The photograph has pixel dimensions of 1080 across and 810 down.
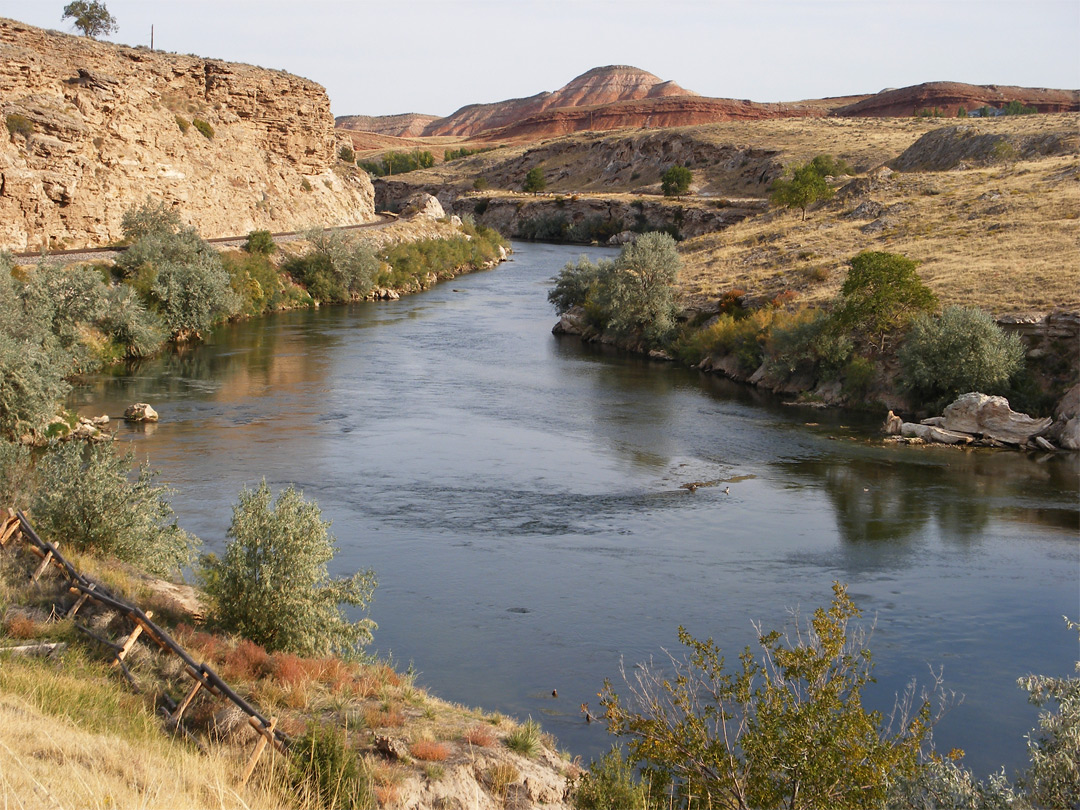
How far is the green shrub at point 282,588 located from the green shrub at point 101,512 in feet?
5.60

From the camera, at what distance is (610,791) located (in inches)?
337

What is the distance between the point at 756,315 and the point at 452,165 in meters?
107

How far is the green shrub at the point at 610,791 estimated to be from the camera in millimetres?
8379

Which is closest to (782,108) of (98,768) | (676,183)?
(676,183)

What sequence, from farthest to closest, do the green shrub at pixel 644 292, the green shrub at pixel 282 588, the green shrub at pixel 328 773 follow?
the green shrub at pixel 644 292
the green shrub at pixel 282 588
the green shrub at pixel 328 773

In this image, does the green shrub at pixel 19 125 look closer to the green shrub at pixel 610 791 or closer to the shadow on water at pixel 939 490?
the shadow on water at pixel 939 490

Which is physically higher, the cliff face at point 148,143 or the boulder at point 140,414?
the cliff face at point 148,143

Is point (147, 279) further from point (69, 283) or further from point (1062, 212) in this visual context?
point (1062, 212)

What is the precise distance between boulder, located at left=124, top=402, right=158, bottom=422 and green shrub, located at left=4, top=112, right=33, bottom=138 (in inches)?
765

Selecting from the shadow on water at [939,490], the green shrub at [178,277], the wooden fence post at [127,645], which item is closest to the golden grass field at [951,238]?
the shadow on water at [939,490]

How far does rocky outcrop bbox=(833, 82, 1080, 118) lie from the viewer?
453 feet

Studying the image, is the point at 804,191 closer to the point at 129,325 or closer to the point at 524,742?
the point at 129,325

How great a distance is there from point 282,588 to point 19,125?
33.7 metres

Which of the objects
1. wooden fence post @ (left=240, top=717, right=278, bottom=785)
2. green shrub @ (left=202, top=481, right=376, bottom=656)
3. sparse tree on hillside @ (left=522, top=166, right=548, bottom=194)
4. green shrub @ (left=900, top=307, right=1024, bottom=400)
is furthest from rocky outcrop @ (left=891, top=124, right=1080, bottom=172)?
wooden fence post @ (left=240, top=717, right=278, bottom=785)
